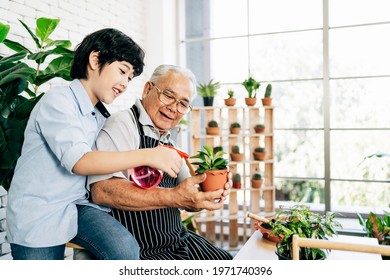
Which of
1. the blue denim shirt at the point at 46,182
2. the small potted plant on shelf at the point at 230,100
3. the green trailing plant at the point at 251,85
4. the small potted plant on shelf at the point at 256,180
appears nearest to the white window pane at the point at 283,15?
the green trailing plant at the point at 251,85

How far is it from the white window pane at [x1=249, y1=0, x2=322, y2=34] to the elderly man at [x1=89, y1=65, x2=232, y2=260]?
2840 mm

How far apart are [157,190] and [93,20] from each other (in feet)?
8.42

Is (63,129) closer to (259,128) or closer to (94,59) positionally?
(94,59)

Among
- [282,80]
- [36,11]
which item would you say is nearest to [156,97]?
[36,11]

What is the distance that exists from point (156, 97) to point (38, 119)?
567mm

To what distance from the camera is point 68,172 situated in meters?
1.29

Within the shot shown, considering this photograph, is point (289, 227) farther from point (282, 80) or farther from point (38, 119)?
point (282, 80)

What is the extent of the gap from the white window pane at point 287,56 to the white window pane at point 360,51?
0.17 m

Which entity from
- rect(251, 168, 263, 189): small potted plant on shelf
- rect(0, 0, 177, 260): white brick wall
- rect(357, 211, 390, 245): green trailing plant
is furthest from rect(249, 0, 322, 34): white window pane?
rect(357, 211, 390, 245): green trailing plant

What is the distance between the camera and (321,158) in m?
3.94

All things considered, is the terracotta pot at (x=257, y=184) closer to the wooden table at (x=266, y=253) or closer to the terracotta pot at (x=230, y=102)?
the terracotta pot at (x=230, y=102)

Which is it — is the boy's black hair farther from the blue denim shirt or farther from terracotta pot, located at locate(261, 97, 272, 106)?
terracotta pot, located at locate(261, 97, 272, 106)

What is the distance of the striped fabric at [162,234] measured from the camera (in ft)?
4.78

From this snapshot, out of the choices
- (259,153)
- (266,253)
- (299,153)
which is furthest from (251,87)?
(266,253)
